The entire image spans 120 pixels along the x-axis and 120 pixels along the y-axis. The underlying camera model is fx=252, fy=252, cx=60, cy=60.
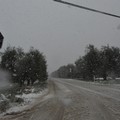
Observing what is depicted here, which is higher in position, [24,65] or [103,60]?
[103,60]

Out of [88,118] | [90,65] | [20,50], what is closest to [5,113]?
[88,118]

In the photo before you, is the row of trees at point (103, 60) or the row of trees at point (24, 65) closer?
the row of trees at point (24, 65)

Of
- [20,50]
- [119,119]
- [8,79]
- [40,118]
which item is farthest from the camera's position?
[20,50]

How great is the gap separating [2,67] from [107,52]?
32.7m

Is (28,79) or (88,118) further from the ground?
(28,79)

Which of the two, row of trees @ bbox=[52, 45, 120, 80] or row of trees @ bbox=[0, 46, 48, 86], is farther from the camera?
row of trees @ bbox=[52, 45, 120, 80]

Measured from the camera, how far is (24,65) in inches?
1889

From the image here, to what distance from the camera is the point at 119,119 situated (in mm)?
9648

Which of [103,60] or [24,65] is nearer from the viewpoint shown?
[24,65]

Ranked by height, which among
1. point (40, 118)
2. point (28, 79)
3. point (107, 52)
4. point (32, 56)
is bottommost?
point (40, 118)

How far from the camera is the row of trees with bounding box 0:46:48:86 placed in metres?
48.5

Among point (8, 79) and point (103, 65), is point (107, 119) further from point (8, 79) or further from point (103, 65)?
point (103, 65)

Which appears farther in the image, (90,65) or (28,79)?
(90,65)

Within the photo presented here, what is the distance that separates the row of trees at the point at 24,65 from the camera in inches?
1908
